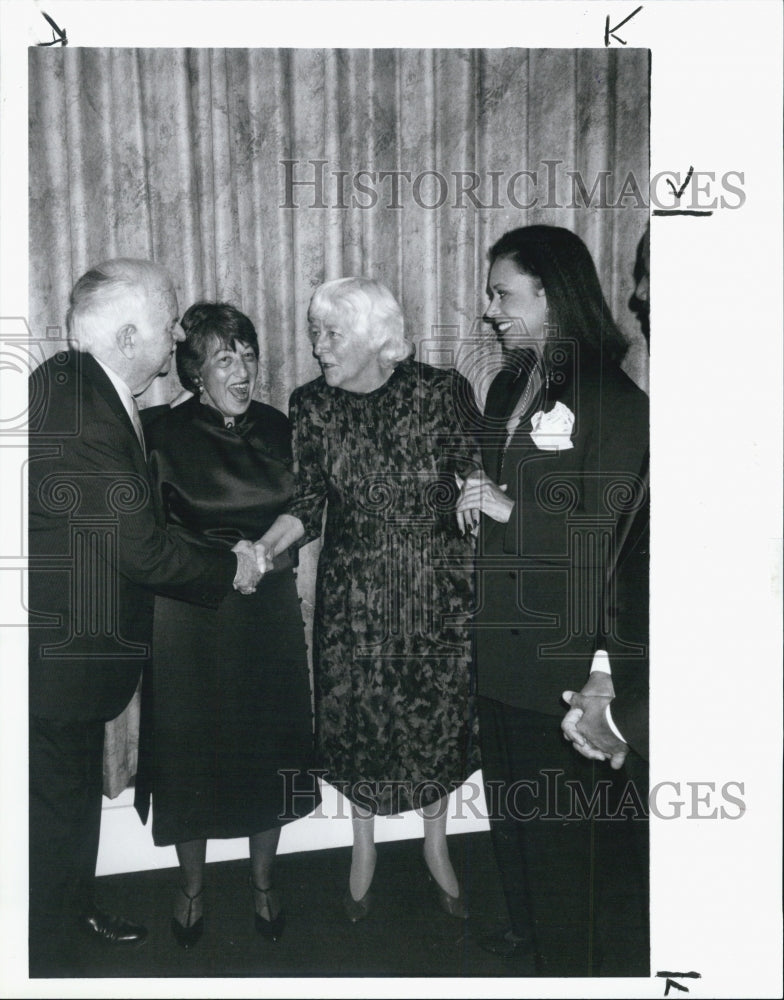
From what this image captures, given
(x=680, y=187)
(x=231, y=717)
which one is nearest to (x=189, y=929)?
(x=231, y=717)

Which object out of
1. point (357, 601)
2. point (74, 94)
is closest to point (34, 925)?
point (357, 601)

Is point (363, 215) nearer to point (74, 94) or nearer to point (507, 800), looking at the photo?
point (74, 94)

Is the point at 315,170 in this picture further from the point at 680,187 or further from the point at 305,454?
the point at 680,187

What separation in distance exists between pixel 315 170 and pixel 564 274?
28.0 inches

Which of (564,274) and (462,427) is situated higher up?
(564,274)

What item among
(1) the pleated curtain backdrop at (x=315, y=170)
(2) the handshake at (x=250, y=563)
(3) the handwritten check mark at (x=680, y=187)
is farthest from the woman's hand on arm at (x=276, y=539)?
(3) the handwritten check mark at (x=680, y=187)

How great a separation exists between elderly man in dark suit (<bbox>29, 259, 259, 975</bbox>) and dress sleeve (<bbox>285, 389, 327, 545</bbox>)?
0.18 meters

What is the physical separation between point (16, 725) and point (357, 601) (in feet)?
3.21

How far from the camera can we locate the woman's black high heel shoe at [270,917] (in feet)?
7.74

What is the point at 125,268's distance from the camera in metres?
2.30

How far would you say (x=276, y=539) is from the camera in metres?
2.32

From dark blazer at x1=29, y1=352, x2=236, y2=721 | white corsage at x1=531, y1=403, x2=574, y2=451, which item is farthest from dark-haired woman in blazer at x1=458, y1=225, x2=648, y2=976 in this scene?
dark blazer at x1=29, y1=352, x2=236, y2=721

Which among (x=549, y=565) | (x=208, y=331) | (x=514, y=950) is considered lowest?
(x=514, y=950)

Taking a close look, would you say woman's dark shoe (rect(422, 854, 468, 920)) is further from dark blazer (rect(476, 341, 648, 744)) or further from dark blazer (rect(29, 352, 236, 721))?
dark blazer (rect(29, 352, 236, 721))
